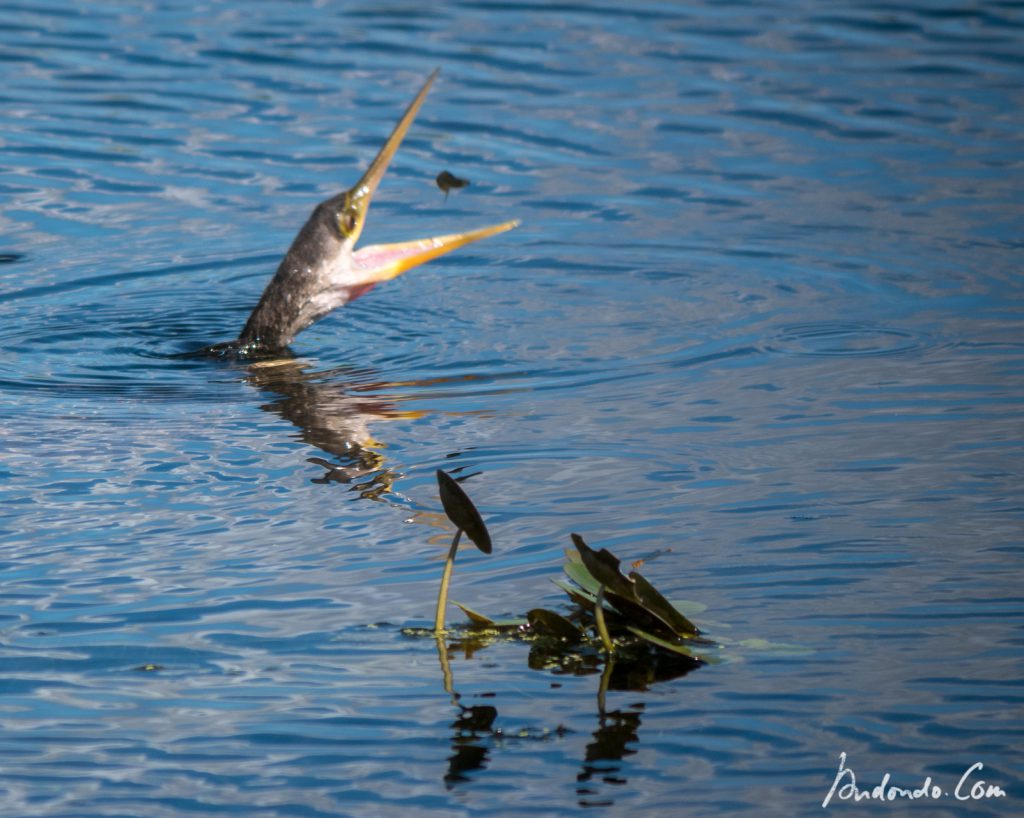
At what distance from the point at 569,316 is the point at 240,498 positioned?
2.80 meters

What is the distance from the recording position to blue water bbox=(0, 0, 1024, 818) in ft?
12.8

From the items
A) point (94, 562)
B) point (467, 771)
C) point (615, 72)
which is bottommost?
point (467, 771)

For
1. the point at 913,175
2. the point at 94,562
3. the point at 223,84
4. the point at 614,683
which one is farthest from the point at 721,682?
the point at 223,84

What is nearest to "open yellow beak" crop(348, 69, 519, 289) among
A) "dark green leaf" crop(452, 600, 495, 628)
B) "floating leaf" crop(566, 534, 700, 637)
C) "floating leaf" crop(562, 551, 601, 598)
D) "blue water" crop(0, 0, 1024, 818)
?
"blue water" crop(0, 0, 1024, 818)

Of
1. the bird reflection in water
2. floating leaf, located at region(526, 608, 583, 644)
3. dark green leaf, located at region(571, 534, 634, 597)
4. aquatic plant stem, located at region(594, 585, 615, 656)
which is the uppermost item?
the bird reflection in water

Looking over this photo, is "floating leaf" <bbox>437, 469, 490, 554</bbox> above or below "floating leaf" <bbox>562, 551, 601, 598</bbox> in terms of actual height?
above

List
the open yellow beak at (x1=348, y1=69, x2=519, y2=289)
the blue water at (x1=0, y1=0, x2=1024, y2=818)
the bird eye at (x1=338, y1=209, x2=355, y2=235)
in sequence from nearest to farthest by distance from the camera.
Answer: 1. the blue water at (x1=0, y1=0, x2=1024, y2=818)
2. the open yellow beak at (x1=348, y1=69, x2=519, y2=289)
3. the bird eye at (x1=338, y1=209, x2=355, y2=235)

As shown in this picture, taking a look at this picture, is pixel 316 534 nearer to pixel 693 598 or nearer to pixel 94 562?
pixel 94 562

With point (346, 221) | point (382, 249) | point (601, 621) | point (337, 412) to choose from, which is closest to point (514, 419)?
point (337, 412)

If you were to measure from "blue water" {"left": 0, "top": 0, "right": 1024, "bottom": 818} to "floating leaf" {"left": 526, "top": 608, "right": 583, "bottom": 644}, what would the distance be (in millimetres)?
90

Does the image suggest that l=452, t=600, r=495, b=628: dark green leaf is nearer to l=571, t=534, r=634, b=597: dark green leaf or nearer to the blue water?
the blue water

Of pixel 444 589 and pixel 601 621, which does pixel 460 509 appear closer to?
pixel 444 589

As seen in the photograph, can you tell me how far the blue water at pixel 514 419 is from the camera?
3893 millimetres

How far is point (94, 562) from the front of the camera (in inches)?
193
